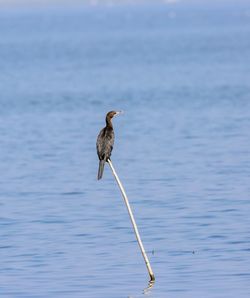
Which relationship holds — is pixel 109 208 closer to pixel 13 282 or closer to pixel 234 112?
pixel 13 282

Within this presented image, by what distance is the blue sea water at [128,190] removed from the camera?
62.3 ft

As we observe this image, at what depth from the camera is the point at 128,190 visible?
27766 millimetres

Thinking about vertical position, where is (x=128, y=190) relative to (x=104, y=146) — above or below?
above

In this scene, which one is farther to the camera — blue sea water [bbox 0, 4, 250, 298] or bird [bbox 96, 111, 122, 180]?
blue sea water [bbox 0, 4, 250, 298]

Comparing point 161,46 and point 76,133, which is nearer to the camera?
point 76,133

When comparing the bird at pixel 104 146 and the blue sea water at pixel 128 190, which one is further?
the blue sea water at pixel 128 190

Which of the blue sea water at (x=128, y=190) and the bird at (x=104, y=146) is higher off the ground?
the blue sea water at (x=128, y=190)

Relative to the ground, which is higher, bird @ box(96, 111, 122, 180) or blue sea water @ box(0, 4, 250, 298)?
blue sea water @ box(0, 4, 250, 298)

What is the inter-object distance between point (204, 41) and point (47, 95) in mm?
62197

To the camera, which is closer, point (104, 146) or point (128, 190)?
point (104, 146)

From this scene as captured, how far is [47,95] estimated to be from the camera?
58.1 metres

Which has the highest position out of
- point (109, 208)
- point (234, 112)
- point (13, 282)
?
point (234, 112)

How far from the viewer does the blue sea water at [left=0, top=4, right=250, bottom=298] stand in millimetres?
18984

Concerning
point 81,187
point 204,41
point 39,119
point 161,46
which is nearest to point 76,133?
point 39,119
